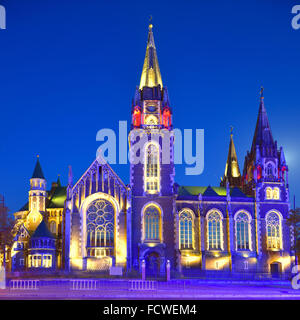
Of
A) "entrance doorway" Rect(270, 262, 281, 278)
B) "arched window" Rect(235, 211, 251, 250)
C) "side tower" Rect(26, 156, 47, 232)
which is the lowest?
"entrance doorway" Rect(270, 262, 281, 278)


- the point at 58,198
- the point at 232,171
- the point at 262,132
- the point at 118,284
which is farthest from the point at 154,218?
the point at 262,132

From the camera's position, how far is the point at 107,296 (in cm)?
4141

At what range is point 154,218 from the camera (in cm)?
7575

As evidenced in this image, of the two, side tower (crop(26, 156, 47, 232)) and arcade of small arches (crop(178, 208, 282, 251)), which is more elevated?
side tower (crop(26, 156, 47, 232))

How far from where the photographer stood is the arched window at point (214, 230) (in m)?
77.4

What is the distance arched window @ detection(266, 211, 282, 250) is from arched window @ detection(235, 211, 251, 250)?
10.7 feet

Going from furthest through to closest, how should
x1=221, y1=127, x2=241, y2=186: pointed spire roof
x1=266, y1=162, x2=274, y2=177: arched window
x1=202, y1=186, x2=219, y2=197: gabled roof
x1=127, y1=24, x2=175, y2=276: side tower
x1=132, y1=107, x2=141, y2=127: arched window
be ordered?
x1=221, y1=127, x2=241, y2=186: pointed spire roof
x1=266, y1=162, x2=274, y2=177: arched window
x1=132, y1=107, x2=141, y2=127: arched window
x1=202, y1=186, x2=219, y2=197: gabled roof
x1=127, y1=24, x2=175, y2=276: side tower

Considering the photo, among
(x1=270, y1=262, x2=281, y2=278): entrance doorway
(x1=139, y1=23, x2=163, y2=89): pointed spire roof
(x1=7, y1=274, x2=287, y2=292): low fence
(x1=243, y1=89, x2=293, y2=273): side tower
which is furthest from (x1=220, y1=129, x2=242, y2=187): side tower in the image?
(x1=7, y1=274, x2=287, y2=292): low fence

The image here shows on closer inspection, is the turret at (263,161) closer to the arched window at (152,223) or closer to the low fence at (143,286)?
the arched window at (152,223)

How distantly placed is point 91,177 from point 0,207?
14.2m

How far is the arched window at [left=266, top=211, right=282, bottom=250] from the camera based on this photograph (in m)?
79.0

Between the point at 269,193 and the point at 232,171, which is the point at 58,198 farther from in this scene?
the point at 269,193

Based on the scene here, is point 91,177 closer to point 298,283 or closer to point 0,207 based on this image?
point 0,207

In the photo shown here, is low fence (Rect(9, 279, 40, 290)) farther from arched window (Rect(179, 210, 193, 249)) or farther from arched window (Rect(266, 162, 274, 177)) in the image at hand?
arched window (Rect(266, 162, 274, 177))
